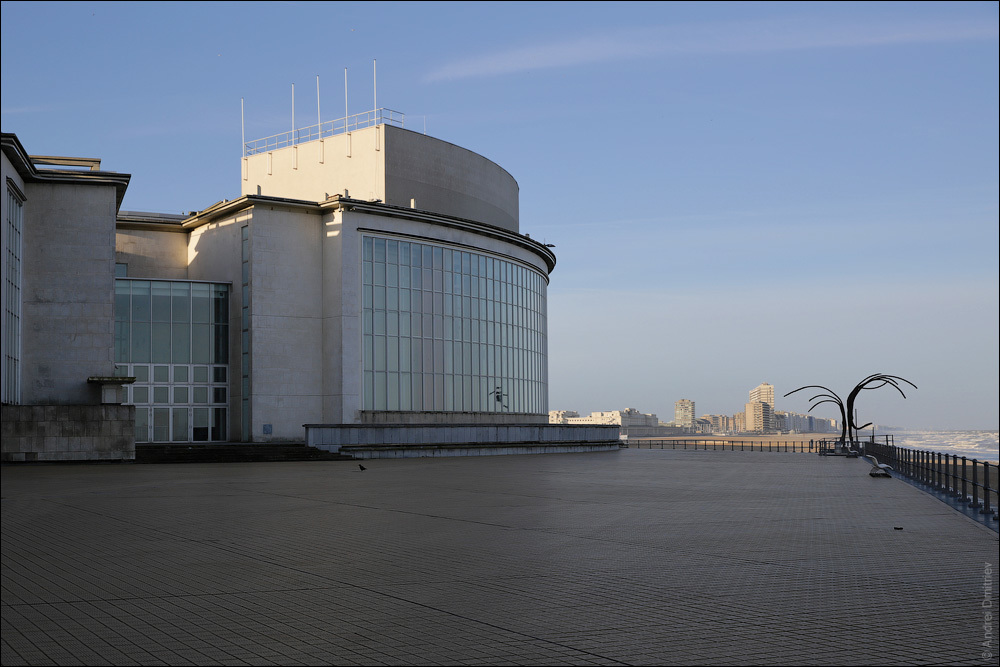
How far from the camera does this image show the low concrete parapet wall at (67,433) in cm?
3100

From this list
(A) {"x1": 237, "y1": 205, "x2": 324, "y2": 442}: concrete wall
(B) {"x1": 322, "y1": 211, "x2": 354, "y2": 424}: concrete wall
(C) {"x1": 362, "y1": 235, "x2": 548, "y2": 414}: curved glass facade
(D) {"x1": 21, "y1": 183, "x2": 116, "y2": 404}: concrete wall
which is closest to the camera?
(D) {"x1": 21, "y1": 183, "x2": 116, "y2": 404}: concrete wall

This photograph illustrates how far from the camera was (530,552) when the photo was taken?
10359 mm

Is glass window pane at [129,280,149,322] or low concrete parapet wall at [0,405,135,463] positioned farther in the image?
glass window pane at [129,280,149,322]

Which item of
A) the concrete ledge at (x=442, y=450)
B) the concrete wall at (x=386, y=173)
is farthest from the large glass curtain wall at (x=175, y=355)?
the concrete ledge at (x=442, y=450)

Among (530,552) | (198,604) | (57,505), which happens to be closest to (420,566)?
(530,552)

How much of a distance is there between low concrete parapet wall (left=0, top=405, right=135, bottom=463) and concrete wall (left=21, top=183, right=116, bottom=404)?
4.57 meters

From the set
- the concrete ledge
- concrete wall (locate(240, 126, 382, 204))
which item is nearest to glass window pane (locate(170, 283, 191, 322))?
concrete wall (locate(240, 126, 382, 204))

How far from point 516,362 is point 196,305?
63.5 feet

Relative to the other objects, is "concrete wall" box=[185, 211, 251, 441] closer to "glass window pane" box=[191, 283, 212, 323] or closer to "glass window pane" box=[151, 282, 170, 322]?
"glass window pane" box=[191, 283, 212, 323]

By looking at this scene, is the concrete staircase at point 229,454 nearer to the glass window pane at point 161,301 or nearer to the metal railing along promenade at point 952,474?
the glass window pane at point 161,301

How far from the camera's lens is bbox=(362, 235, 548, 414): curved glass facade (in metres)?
49.3

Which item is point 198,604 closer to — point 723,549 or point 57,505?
point 723,549

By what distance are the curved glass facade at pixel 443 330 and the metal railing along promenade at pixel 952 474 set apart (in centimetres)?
2614

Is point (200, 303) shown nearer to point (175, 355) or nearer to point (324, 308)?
point (175, 355)
